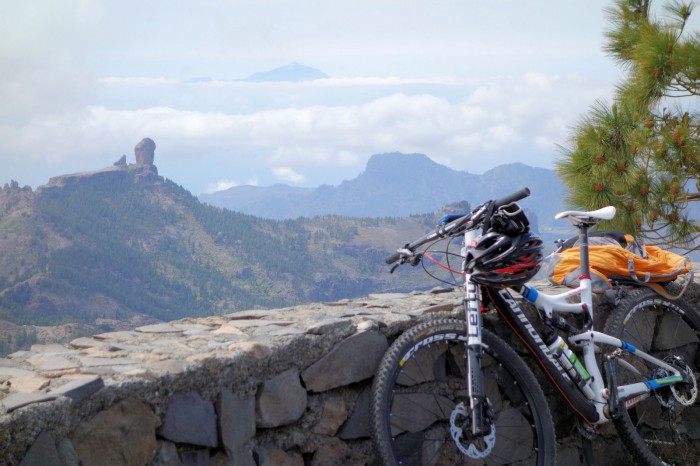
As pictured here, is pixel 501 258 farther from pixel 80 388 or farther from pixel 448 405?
pixel 80 388

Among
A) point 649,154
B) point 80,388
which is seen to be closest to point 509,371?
point 80,388

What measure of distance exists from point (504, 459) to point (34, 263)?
127 metres

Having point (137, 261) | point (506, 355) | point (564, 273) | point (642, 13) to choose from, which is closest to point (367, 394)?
point (506, 355)

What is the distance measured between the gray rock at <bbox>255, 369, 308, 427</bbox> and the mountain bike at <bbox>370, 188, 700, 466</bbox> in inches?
11.6

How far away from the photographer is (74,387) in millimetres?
2350

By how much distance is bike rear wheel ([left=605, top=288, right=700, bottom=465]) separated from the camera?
161 inches

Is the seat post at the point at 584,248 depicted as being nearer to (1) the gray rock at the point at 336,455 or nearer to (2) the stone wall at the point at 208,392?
(2) the stone wall at the point at 208,392

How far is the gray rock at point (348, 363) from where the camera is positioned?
10.2ft

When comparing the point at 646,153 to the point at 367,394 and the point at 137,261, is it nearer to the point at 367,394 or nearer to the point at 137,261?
the point at 367,394

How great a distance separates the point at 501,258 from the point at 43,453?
6.07 feet

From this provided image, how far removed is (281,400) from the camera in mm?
2971

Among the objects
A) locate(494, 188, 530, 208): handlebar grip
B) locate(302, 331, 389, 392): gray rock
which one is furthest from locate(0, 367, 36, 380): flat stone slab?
locate(494, 188, 530, 208): handlebar grip

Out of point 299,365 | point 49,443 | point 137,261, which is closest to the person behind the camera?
point 49,443

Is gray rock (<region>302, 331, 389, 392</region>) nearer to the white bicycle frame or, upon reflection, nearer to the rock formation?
the white bicycle frame
